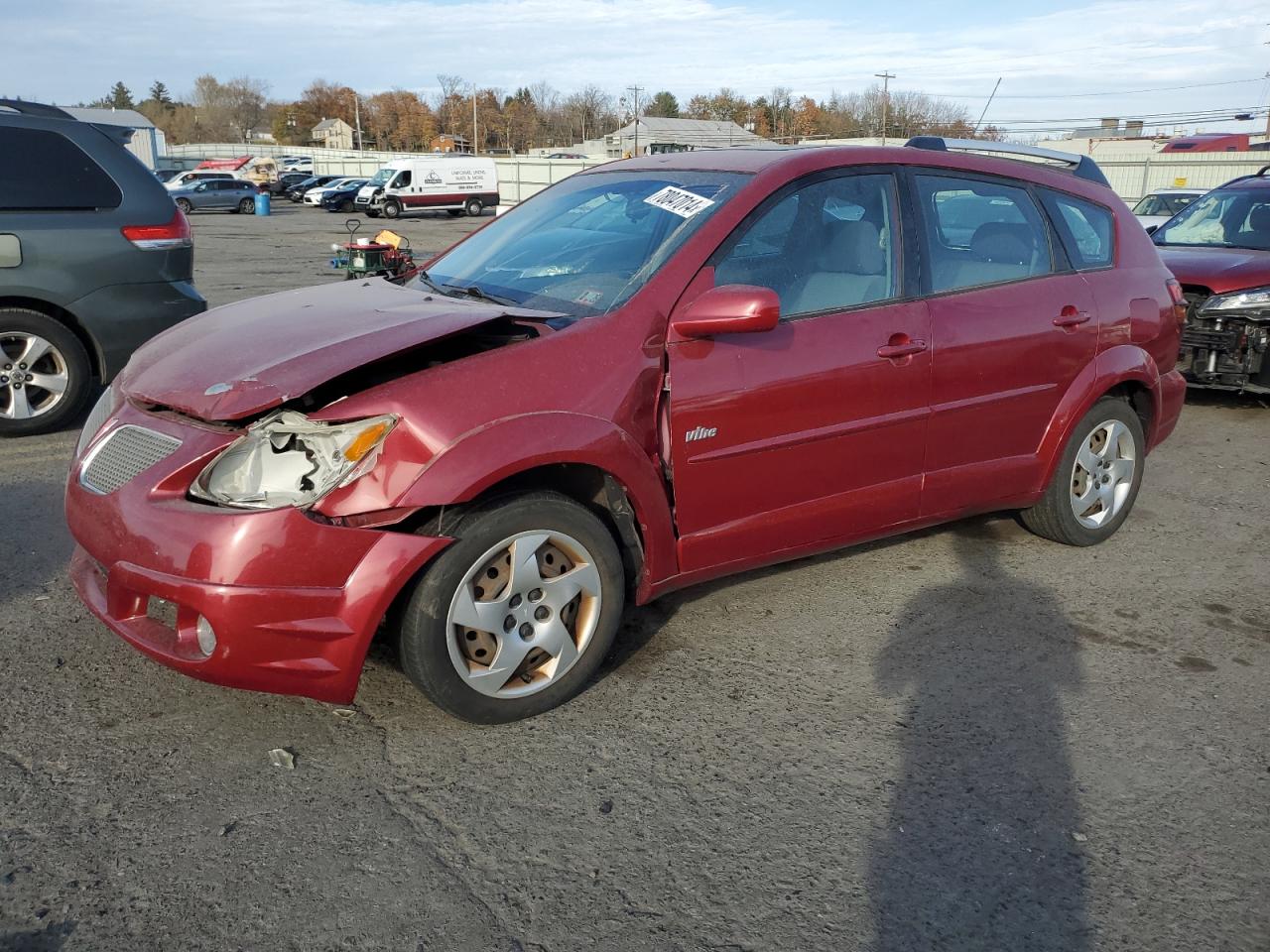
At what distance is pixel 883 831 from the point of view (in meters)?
2.89

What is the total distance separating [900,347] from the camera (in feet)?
13.3

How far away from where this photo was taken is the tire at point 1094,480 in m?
4.93

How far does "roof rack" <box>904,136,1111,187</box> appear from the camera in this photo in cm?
480

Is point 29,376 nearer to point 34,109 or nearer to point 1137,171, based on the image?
point 34,109

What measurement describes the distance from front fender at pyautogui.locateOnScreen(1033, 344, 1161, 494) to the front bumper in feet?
9.60

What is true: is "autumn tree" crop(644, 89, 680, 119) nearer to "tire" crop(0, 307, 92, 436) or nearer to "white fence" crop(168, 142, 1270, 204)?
"white fence" crop(168, 142, 1270, 204)

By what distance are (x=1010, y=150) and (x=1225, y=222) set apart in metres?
5.22

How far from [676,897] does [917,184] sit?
117 inches

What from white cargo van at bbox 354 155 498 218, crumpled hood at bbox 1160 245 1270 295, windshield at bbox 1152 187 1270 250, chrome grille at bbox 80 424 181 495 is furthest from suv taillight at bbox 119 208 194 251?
white cargo van at bbox 354 155 498 218

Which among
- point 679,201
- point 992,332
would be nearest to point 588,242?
point 679,201

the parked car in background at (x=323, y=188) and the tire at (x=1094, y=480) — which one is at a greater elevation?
the parked car in background at (x=323, y=188)

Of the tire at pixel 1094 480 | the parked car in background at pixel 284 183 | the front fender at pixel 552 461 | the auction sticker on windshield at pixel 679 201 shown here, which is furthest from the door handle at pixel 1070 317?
the parked car in background at pixel 284 183

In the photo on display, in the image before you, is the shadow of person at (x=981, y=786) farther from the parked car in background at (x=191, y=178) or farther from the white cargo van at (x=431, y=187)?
the parked car in background at (x=191, y=178)

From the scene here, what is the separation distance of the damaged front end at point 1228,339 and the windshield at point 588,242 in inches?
206
